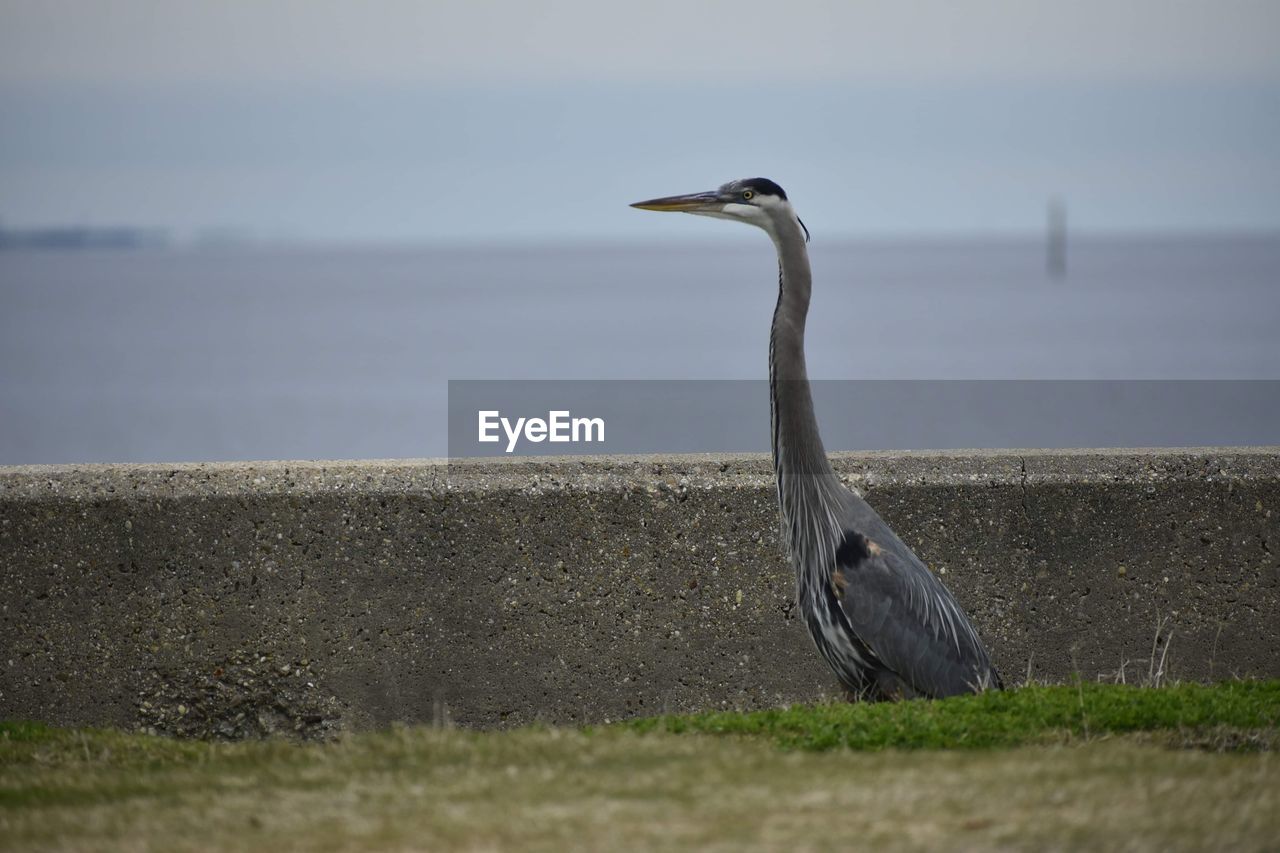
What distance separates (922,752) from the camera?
534 cm

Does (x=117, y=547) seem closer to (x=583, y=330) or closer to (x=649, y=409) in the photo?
(x=649, y=409)

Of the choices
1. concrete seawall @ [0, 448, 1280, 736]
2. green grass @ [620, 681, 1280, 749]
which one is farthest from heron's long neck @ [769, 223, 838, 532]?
green grass @ [620, 681, 1280, 749]

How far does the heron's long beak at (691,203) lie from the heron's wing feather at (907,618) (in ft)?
5.36

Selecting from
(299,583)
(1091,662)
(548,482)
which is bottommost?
(1091,662)

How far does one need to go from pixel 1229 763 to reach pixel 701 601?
10.5 feet

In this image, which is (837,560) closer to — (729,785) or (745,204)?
(745,204)


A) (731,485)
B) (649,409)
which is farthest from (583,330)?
(731,485)

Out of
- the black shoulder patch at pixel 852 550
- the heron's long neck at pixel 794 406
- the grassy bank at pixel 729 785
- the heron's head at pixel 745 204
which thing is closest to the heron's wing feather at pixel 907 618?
the black shoulder patch at pixel 852 550

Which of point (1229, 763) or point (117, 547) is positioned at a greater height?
point (117, 547)

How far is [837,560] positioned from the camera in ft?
22.9

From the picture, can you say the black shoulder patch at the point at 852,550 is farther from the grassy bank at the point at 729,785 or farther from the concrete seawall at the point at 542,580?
the concrete seawall at the point at 542,580

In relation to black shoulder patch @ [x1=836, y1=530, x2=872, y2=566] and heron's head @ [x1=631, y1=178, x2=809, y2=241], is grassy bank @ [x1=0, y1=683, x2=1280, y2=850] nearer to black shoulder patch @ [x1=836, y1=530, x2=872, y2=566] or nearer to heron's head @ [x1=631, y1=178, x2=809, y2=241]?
black shoulder patch @ [x1=836, y1=530, x2=872, y2=566]

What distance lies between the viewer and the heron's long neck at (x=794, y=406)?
279 inches

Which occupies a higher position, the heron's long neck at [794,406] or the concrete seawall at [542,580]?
the heron's long neck at [794,406]
